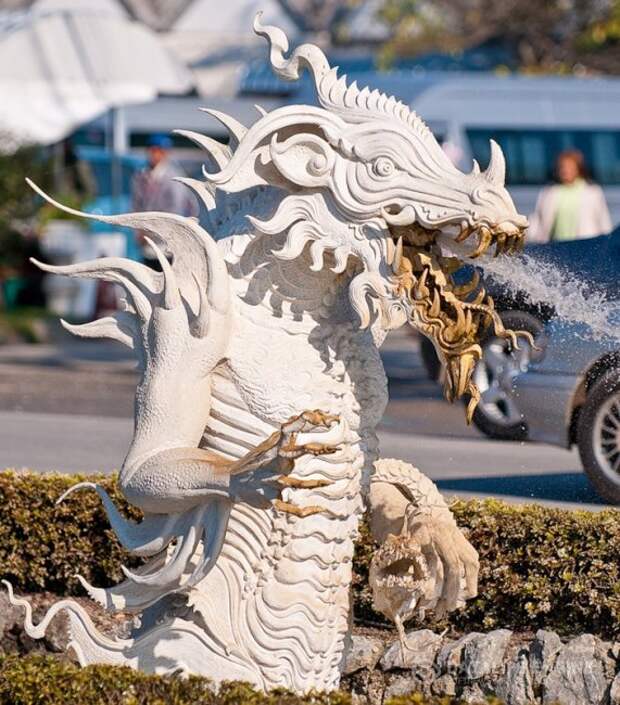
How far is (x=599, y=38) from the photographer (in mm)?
29750

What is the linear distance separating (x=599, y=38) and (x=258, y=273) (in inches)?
1043

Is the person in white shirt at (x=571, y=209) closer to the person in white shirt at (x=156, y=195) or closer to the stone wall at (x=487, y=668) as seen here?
the person in white shirt at (x=156, y=195)

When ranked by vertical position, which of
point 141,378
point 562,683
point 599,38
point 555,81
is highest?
point 599,38

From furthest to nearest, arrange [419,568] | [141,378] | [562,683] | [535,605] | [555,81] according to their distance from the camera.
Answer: [555,81] < [535,605] < [562,683] < [419,568] < [141,378]

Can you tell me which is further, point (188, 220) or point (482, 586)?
point (482, 586)

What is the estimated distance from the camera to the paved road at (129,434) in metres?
10.3

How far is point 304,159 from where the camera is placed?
4.10m

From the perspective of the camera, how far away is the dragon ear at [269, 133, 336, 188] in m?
4.05

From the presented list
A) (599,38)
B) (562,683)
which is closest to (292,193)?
(562,683)

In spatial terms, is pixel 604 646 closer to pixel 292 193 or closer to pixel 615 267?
pixel 292 193

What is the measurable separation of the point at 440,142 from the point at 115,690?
2030 cm

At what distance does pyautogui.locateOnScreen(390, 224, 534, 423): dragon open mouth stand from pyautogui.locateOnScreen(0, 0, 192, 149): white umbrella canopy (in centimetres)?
2518

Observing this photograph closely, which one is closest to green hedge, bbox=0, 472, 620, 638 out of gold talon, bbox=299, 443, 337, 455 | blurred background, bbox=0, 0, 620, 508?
blurred background, bbox=0, 0, 620, 508

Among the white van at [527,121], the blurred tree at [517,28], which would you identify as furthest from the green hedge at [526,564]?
the blurred tree at [517,28]
